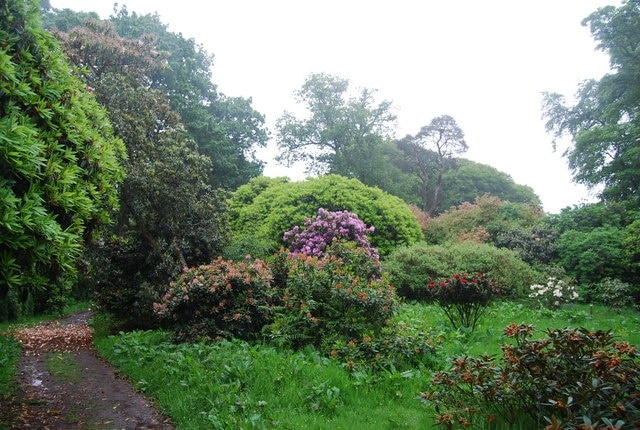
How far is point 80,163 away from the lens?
468cm

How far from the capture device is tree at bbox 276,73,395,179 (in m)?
30.0

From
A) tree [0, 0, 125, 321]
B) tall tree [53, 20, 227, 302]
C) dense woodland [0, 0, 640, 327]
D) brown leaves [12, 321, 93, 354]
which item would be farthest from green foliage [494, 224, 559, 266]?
tree [0, 0, 125, 321]

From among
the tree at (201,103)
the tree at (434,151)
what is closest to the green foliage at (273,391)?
the tree at (201,103)

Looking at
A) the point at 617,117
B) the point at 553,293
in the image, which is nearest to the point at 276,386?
the point at 553,293

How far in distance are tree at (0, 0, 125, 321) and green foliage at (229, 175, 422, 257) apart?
10271 mm

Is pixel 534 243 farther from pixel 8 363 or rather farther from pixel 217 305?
pixel 8 363

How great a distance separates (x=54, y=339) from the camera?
10.4 meters

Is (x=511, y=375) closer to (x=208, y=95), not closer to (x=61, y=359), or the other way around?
(x=61, y=359)

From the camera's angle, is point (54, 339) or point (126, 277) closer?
point (54, 339)

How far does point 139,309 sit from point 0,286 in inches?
274

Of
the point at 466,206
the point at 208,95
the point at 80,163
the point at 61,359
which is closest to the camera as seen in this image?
the point at 80,163

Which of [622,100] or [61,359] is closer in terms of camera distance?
[61,359]

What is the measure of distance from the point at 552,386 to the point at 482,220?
1773 cm

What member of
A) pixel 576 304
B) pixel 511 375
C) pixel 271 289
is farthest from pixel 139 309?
pixel 576 304
